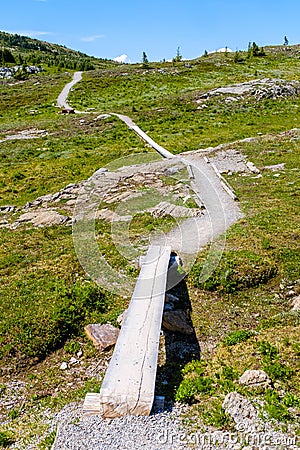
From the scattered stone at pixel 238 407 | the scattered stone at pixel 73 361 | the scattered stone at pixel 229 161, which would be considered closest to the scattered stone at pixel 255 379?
the scattered stone at pixel 238 407

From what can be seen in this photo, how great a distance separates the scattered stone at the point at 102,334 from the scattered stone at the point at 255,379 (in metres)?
3.89

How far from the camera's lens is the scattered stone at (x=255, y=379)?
8.95 metres

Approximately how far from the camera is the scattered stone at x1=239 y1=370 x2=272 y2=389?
8945mm

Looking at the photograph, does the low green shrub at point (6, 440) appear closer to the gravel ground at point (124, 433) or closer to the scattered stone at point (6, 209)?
the gravel ground at point (124, 433)

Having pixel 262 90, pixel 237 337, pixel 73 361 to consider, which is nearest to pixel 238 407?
pixel 237 337

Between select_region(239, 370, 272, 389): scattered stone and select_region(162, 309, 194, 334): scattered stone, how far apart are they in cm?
270

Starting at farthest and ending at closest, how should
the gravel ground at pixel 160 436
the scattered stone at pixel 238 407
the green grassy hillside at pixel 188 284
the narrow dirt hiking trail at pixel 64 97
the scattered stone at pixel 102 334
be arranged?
1. the narrow dirt hiking trail at pixel 64 97
2. the scattered stone at pixel 102 334
3. the green grassy hillside at pixel 188 284
4. the scattered stone at pixel 238 407
5. the gravel ground at pixel 160 436

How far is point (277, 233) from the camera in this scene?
1644cm

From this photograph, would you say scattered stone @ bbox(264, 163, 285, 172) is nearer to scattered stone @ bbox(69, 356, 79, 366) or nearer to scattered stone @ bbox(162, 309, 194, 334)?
scattered stone @ bbox(162, 309, 194, 334)

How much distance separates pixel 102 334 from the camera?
458 inches

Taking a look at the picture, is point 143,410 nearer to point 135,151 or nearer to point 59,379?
point 59,379

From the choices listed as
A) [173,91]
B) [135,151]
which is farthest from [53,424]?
[173,91]

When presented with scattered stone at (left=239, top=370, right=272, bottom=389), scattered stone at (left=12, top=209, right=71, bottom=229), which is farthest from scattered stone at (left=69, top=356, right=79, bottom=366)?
scattered stone at (left=12, top=209, right=71, bottom=229)

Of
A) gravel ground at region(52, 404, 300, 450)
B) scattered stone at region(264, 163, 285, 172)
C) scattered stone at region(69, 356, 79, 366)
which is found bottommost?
scattered stone at region(69, 356, 79, 366)
